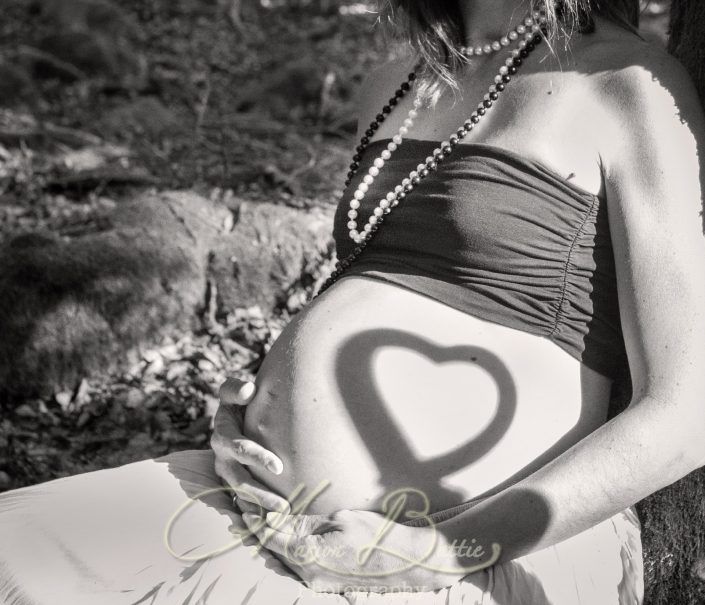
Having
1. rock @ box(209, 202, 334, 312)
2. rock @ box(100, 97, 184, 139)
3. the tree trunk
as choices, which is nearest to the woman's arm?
the tree trunk

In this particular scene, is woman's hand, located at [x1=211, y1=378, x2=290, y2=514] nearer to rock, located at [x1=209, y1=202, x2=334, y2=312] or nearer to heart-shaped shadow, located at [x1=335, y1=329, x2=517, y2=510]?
heart-shaped shadow, located at [x1=335, y1=329, x2=517, y2=510]

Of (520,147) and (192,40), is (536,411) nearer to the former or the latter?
(520,147)

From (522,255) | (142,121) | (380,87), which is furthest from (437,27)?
(142,121)

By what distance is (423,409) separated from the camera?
153 cm

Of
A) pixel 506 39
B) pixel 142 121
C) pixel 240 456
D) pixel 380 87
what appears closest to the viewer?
pixel 240 456

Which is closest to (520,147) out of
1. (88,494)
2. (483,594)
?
(483,594)

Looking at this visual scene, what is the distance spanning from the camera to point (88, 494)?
1655mm

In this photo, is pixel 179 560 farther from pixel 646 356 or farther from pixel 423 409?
pixel 646 356

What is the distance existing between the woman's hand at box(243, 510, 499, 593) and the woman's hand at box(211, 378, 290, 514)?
0.15 m

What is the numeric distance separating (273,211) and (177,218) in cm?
43

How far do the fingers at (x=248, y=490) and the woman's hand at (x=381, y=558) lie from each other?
0.12 m

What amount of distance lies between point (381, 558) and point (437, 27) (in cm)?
119

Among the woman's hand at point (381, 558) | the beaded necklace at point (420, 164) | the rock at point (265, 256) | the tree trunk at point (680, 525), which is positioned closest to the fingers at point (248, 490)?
the woman's hand at point (381, 558)

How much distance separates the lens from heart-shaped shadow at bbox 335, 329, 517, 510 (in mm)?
1514
